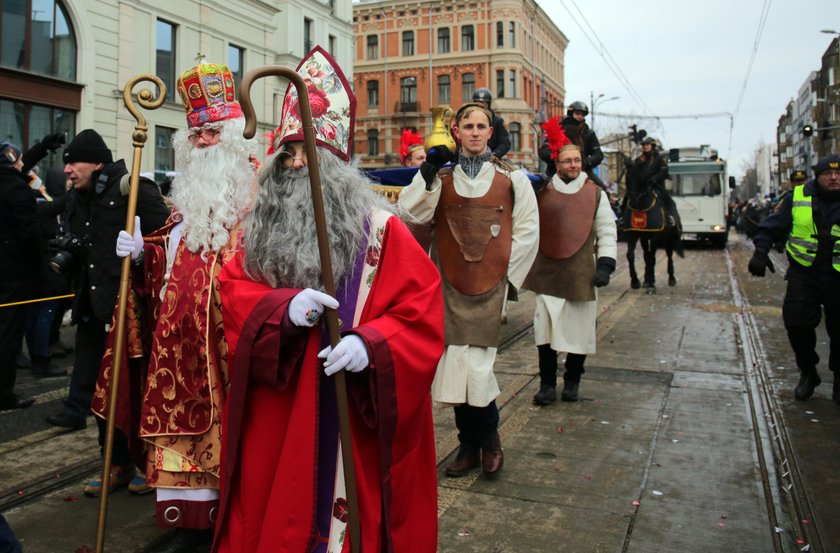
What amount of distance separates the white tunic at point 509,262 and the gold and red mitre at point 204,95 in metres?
1.14

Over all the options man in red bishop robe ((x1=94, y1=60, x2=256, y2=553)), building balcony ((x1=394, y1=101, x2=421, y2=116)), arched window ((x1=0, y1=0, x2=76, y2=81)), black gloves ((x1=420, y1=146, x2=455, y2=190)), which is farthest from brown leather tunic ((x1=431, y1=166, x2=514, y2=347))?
building balcony ((x1=394, y1=101, x2=421, y2=116))

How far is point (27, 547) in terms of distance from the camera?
10.9 feet

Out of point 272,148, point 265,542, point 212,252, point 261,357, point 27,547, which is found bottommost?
point 27,547

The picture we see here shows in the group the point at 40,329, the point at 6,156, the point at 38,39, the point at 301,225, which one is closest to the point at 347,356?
the point at 301,225

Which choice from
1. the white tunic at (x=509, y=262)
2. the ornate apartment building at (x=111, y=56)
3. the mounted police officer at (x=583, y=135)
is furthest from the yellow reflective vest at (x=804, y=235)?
the ornate apartment building at (x=111, y=56)

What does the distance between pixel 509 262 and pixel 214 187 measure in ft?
5.71

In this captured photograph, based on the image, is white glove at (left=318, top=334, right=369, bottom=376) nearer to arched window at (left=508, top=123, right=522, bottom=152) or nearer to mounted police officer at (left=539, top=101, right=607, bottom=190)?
mounted police officer at (left=539, top=101, right=607, bottom=190)

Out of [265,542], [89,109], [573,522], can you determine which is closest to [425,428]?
[265,542]

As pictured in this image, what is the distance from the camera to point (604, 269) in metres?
5.39

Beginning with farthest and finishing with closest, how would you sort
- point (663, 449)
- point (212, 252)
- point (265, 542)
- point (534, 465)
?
point (663, 449) → point (534, 465) → point (212, 252) → point (265, 542)

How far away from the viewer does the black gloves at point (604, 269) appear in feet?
17.6

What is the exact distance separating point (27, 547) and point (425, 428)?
202 cm

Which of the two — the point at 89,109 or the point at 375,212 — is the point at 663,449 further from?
the point at 89,109

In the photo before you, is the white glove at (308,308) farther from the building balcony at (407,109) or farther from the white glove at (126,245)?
the building balcony at (407,109)
